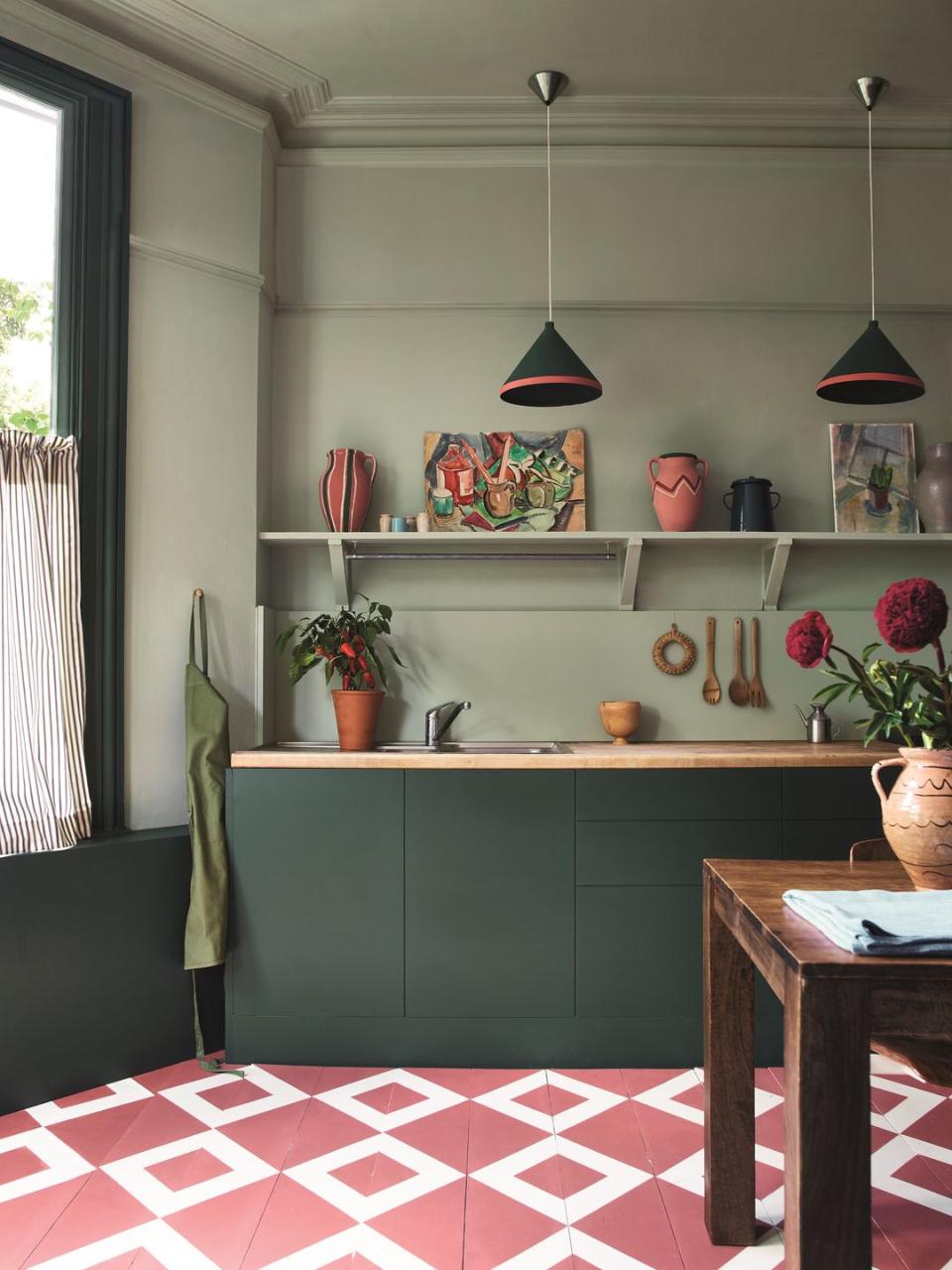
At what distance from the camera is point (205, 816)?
3.19m

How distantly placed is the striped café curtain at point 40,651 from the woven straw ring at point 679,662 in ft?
6.98

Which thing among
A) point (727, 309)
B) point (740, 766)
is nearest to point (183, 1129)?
point (740, 766)

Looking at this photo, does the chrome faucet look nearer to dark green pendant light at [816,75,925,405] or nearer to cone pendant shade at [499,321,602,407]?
cone pendant shade at [499,321,602,407]

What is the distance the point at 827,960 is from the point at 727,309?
3221 mm

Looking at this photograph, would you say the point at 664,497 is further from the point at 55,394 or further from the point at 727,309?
the point at 55,394

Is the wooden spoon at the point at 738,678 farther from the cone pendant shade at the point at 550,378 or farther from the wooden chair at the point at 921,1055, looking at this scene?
the wooden chair at the point at 921,1055

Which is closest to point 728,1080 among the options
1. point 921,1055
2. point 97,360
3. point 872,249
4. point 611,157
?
point 921,1055

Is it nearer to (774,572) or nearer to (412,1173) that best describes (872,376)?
(774,572)

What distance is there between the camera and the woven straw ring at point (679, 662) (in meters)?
3.82

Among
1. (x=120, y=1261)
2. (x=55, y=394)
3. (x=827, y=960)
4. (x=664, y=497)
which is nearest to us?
(x=827, y=960)

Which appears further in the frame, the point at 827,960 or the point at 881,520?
the point at 881,520

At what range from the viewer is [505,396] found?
3264 mm

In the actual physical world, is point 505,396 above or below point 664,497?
above

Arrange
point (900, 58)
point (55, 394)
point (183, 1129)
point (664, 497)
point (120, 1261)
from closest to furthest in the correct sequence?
point (120, 1261) → point (183, 1129) → point (55, 394) → point (900, 58) → point (664, 497)
